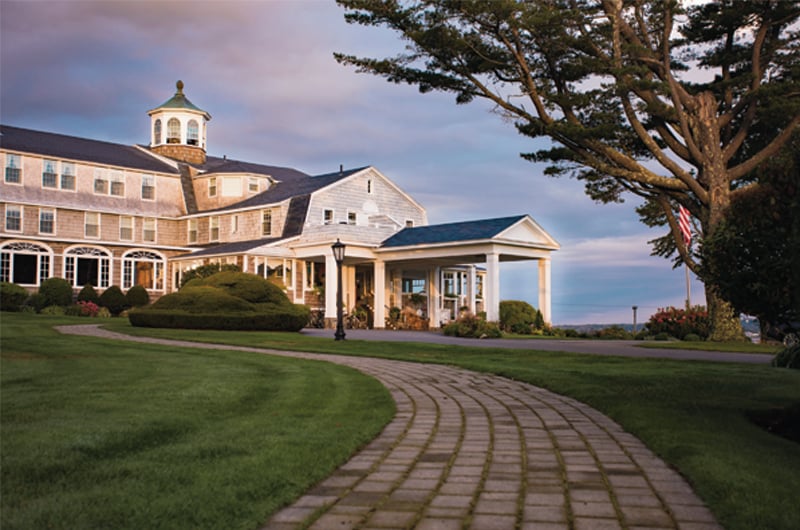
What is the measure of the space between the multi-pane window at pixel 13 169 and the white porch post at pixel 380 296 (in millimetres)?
18648

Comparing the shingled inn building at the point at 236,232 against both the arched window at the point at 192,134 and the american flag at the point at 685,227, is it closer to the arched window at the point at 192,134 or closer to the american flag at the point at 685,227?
the arched window at the point at 192,134

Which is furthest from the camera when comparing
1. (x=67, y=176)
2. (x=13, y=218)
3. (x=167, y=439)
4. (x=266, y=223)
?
(x=67, y=176)

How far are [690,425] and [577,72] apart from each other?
16.4 meters

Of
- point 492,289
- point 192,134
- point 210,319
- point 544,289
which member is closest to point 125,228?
point 192,134

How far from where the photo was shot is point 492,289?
94.7 ft

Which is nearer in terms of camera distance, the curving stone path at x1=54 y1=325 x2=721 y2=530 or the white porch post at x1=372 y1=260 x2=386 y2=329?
the curving stone path at x1=54 y1=325 x2=721 y2=530

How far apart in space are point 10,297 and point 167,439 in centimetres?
2935

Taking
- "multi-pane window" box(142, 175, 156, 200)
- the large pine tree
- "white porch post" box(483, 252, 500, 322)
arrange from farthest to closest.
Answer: "multi-pane window" box(142, 175, 156, 200) → "white porch post" box(483, 252, 500, 322) → the large pine tree

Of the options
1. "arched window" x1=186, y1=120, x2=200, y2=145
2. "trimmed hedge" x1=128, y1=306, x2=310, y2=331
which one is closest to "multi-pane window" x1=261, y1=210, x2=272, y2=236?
"arched window" x1=186, y1=120, x2=200, y2=145

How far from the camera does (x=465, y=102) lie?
68.9ft

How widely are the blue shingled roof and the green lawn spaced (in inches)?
530

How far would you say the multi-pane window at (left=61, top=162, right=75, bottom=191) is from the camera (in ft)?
125

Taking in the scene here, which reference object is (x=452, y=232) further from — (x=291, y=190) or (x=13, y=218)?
(x=13, y=218)

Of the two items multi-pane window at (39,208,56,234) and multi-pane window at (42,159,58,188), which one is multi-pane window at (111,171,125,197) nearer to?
multi-pane window at (42,159,58,188)
